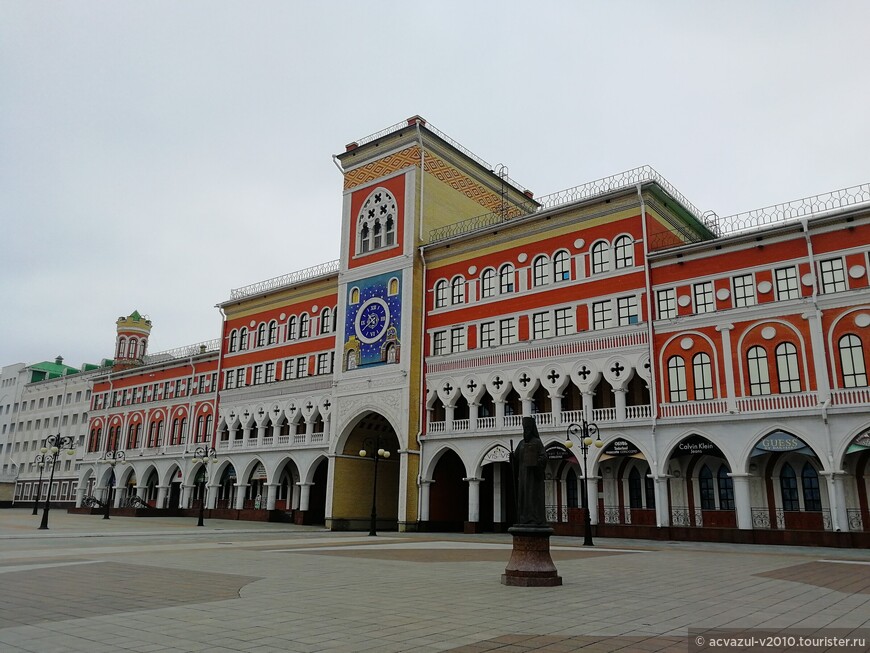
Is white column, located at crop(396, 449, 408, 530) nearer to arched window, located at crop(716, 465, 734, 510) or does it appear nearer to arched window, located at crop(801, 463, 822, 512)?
arched window, located at crop(716, 465, 734, 510)

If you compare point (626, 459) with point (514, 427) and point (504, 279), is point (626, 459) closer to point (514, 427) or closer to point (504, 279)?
point (514, 427)

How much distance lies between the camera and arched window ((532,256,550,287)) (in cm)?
3488

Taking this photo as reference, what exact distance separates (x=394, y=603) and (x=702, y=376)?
2259cm

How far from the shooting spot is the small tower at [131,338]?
71625 mm

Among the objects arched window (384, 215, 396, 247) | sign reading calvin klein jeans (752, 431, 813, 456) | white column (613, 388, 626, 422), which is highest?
arched window (384, 215, 396, 247)

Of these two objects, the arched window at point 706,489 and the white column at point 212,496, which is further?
the white column at point 212,496

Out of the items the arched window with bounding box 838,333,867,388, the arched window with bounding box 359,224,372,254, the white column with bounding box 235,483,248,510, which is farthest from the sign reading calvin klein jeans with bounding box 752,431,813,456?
the white column with bounding box 235,483,248,510

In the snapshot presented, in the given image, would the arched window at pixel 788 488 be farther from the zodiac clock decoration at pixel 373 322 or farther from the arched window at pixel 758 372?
the zodiac clock decoration at pixel 373 322

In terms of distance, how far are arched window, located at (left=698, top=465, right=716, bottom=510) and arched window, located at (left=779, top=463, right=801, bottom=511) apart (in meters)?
2.78

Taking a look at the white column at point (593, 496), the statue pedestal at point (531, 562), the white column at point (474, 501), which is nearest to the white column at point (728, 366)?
the white column at point (593, 496)

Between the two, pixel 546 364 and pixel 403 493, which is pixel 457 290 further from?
pixel 403 493

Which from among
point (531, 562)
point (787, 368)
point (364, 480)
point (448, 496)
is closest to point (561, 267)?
point (787, 368)

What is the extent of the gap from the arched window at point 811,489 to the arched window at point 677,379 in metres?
5.38

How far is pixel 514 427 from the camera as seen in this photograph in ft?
113
